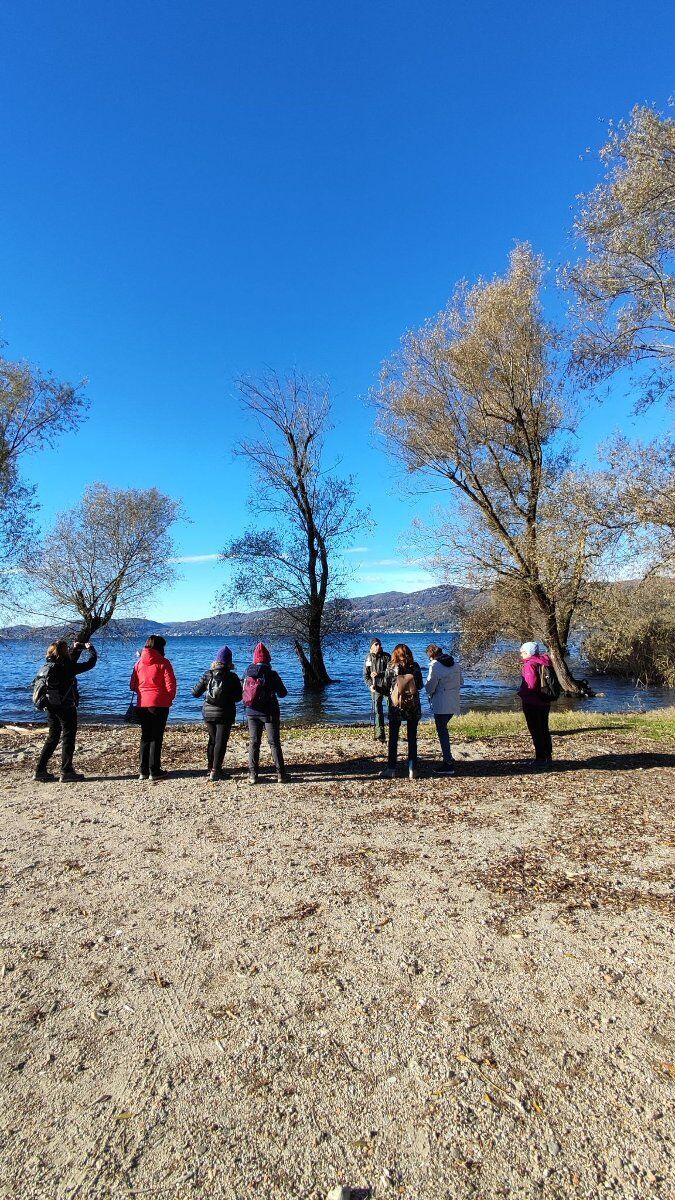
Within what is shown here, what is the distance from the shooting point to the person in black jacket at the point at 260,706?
9.19 metres

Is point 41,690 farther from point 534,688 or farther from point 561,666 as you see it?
Result: point 561,666

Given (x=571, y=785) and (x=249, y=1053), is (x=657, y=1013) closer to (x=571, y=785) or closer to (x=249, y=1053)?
(x=249, y=1053)

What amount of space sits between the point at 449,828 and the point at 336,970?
3327mm

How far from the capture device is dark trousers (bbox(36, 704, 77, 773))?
30.8ft

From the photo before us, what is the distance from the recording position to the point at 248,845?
6488 mm

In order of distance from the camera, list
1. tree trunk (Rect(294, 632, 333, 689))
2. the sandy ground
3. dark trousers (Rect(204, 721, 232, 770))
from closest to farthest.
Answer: the sandy ground < dark trousers (Rect(204, 721, 232, 770)) < tree trunk (Rect(294, 632, 333, 689))

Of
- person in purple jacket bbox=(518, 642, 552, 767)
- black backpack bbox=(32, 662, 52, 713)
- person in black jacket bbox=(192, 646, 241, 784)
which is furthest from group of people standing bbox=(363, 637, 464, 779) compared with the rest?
black backpack bbox=(32, 662, 52, 713)

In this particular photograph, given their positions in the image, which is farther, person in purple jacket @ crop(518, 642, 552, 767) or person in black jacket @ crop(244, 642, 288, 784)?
person in purple jacket @ crop(518, 642, 552, 767)

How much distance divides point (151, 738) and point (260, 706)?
6.95 ft

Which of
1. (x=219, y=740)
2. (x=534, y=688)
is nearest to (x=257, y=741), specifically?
(x=219, y=740)

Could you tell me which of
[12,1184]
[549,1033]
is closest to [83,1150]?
[12,1184]

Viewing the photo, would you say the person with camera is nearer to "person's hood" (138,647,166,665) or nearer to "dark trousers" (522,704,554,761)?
"dark trousers" (522,704,554,761)

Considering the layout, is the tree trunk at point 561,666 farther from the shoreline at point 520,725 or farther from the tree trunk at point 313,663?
the tree trunk at point 313,663

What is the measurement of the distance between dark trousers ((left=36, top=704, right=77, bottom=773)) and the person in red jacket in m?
1.12
